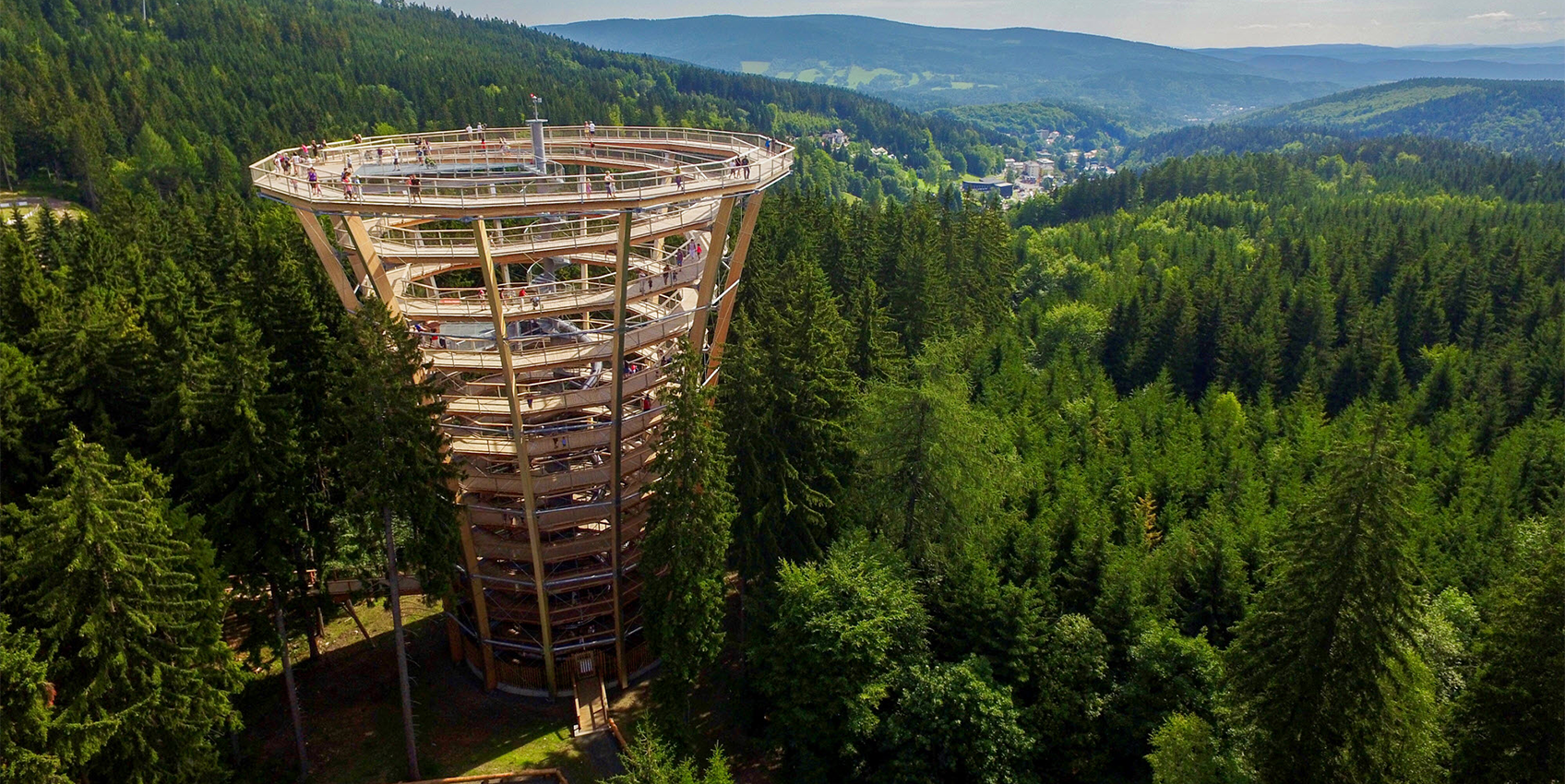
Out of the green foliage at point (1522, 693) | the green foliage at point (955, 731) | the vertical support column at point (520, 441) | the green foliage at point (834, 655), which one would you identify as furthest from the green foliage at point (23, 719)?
the green foliage at point (1522, 693)

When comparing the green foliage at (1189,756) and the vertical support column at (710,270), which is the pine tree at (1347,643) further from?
the vertical support column at (710,270)

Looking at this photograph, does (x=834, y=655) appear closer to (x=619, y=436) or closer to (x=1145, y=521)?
(x=619, y=436)

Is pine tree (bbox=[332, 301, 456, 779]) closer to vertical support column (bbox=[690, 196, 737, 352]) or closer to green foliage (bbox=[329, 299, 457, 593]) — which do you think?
green foliage (bbox=[329, 299, 457, 593])

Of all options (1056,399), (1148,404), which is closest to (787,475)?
(1056,399)

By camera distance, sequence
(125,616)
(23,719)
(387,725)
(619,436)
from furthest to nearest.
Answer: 1. (387,725)
2. (619,436)
3. (125,616)
4. (23,719)

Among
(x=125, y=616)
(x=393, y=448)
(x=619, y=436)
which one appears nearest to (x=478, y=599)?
(x=619, y=436)

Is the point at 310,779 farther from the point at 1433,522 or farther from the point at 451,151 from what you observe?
the point at 1433,522
